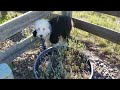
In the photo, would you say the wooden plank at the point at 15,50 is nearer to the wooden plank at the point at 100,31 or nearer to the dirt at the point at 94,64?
the dirt at the point at 94,64

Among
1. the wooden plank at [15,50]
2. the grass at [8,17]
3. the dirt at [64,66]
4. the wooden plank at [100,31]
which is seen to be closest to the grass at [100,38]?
the wooden plank at [100,31]

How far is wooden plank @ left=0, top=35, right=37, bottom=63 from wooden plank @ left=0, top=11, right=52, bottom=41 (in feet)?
0.94

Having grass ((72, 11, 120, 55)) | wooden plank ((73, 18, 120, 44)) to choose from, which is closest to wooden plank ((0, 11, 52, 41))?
wooden plank ((73, 18, 120, 44))

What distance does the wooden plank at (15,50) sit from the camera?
10.4ft

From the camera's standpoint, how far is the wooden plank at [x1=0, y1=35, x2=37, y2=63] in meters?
3.16

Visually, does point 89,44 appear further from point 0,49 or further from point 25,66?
point 0,49

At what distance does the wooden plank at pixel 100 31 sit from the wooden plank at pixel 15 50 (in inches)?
30.7

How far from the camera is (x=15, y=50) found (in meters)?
3.36

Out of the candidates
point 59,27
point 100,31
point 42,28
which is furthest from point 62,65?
point 100,31

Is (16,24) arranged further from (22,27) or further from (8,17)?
(8,17)

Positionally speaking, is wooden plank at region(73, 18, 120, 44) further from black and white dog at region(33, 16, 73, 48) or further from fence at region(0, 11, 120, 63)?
black and white dog at region(33, 16, 73, 48)

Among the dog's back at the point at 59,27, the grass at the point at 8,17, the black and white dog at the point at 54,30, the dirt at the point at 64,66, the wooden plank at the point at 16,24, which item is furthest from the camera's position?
the grass at the point at 8,17
